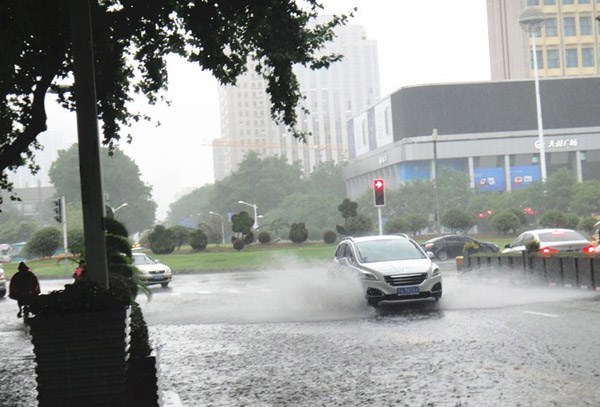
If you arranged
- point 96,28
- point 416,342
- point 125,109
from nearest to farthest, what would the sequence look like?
point 416,342 → point 96,28 → point 125,109

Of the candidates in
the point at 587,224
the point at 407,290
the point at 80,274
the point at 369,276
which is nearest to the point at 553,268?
the point at 407,290

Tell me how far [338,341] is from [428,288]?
5663 millimetres

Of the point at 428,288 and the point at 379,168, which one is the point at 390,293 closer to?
the point at 428,288

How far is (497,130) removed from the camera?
121 m

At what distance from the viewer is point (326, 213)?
115 meters

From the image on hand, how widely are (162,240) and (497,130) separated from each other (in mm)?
58365

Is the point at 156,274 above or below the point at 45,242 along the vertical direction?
below

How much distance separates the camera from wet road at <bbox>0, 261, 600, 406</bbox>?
982 centimetres

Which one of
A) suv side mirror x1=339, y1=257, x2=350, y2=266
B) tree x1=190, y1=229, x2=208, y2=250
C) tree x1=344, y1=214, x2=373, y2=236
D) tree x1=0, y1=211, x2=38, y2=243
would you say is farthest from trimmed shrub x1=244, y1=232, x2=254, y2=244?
tree x1=0, y1=211, x2=38, y2=243

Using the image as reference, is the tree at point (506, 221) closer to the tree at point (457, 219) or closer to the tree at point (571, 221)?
the tree at point (457, 219)

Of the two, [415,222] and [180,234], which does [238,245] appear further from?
[415,222]

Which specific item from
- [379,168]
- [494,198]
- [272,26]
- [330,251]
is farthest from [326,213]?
[272,26]

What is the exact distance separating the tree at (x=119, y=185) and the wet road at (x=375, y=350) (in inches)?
4418

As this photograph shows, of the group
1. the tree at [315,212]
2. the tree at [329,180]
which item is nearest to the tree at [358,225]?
Result: the tree at [315,212]
